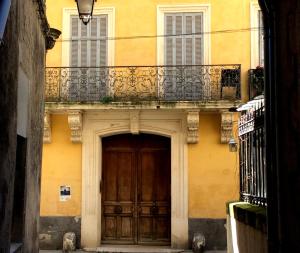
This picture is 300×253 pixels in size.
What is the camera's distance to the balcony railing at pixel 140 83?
15352mm

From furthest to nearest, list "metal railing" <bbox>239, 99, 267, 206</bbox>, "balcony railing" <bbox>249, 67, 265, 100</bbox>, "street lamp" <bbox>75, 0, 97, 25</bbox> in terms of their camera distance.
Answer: "balcony railing" <bbox>249, 67, 265, 100</bbox>, "street lamp" <bbox>75, 0, 97, 25</bbox>, "metal railing" <bbox>239, 99, 267, 206</bbox>

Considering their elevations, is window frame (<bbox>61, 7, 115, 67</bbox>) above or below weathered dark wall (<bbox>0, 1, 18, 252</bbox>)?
above

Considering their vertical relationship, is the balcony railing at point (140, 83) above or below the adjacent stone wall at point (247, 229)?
above

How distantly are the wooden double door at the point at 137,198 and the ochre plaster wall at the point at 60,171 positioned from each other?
2.88 feet

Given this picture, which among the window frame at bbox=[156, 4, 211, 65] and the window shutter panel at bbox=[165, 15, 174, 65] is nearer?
the window frame at bbox=[156, 4, 211, 65]

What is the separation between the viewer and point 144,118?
15578 millimetres

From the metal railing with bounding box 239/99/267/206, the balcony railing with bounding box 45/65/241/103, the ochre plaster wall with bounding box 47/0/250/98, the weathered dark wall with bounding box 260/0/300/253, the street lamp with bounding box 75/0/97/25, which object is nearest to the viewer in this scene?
the weathered dark wall with bounding box 260/0/300/253

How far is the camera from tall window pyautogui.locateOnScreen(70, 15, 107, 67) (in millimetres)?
16109

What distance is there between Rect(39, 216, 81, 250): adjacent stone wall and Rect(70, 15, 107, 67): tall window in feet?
14.9

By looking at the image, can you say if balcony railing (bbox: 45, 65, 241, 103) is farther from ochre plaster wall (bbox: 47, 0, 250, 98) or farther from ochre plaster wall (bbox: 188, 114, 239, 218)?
ochre plaster wall (bbox: 188, 114, 239, 218)

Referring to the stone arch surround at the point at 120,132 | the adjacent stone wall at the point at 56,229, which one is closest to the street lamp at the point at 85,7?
the stone arch surround at the point at 120,132

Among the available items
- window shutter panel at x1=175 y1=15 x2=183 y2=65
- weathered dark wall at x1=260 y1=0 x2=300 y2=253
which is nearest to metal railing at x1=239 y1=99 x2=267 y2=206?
weathered dark wall at x1=260 y1=0 x2=300 y2=253

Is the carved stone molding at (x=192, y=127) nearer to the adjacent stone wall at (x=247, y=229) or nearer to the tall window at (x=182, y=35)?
the tall window at (x=182, y=35)

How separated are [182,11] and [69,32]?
342 cm
